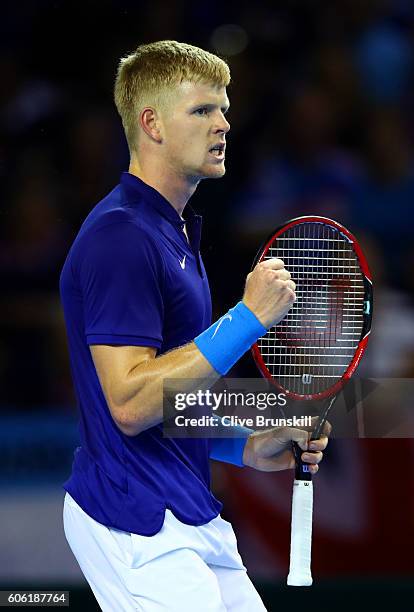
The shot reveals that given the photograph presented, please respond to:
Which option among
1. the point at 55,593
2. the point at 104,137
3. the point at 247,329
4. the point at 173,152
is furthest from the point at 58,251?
the point at 247,329

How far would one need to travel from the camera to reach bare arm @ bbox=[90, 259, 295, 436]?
2.25 meters

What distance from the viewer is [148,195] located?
2523 millimetres

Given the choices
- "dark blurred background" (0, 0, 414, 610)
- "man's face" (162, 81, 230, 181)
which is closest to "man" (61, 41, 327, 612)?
"man's face" (162, 81, 230, 181)

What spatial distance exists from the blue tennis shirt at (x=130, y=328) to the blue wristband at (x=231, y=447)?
0.72ft

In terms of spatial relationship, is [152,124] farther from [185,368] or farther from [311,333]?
[311,333]

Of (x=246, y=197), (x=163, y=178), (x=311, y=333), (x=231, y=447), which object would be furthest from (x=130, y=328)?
(x=246, y=197)

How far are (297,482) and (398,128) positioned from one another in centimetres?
251

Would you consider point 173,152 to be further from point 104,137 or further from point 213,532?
point 104,137

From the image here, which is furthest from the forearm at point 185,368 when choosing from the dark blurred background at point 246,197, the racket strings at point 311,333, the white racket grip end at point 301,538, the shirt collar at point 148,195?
the dark blurred background at point 246,197

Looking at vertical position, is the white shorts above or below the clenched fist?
below

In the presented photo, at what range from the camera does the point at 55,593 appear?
13.2 feet

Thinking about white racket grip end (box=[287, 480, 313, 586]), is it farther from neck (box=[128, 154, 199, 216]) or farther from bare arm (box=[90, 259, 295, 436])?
neck (box=[128, 154, 199, 216])

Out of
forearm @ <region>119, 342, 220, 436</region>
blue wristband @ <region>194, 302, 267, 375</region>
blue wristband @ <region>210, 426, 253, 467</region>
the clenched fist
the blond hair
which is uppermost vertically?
the blond hair

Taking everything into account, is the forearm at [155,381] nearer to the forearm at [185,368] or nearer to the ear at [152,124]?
the forearm at [185,368]
